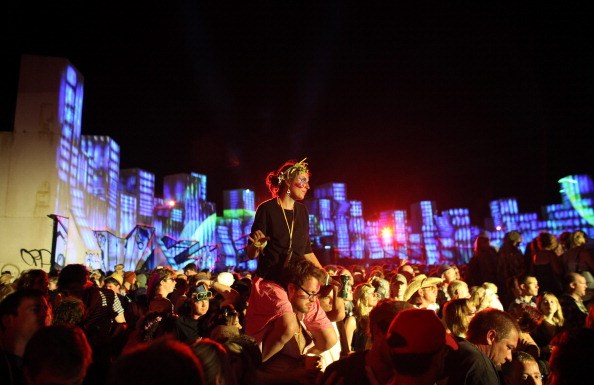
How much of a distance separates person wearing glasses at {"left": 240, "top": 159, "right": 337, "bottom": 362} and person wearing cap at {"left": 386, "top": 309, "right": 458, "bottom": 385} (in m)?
1.76

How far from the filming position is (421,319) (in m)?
2.34

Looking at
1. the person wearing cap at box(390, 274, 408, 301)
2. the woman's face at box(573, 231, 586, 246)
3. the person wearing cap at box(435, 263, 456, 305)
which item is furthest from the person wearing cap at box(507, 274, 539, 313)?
the person wearing cap at box(390, 274, 408, 301)

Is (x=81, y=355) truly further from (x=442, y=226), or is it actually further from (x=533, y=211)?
(x=533, y=211)

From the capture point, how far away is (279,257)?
465cm

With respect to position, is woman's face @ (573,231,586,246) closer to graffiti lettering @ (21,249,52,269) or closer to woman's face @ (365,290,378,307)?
woman's face @ (365,290,378,307)

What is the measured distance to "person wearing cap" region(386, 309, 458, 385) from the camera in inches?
90.0

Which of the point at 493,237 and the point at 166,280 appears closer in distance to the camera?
the point at 166,280

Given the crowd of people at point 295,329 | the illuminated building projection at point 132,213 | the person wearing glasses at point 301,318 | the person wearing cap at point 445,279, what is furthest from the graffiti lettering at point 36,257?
the person wearing glasses at point 301,318

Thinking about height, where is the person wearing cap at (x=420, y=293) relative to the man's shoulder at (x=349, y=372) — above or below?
above

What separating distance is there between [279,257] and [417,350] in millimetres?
2504

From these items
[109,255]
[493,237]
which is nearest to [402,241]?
[493,237]

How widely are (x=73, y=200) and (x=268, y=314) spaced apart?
55.2ft

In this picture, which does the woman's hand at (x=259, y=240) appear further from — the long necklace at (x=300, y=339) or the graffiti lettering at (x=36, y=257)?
the graffiti lettering at (x=36, y=257)

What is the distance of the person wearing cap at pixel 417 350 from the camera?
2285 mm
